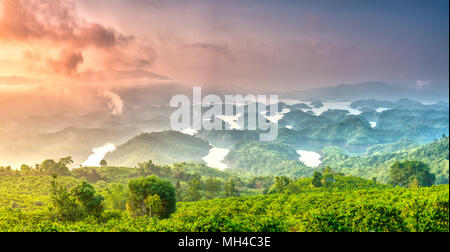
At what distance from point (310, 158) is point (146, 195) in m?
75.6

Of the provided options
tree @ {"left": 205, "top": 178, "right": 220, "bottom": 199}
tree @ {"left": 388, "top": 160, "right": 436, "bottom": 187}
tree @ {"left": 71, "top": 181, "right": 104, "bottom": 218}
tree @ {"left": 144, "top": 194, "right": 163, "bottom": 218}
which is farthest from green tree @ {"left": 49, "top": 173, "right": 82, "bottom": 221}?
tree @ {"left": 388, "top": 160, "right": 436, "bottom": 187}

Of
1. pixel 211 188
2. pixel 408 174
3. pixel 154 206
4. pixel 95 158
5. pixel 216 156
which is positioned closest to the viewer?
pixel 154 206

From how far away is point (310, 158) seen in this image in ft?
258

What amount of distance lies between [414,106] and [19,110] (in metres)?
131

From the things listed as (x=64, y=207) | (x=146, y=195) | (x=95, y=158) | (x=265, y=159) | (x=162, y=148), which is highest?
(x=162, y=148)

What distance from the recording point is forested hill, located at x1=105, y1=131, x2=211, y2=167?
6531cm

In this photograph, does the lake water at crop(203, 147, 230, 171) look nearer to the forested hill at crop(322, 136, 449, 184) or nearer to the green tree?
the forested hill at crop(322, 136, 449, 184)

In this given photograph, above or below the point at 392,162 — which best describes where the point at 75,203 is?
below

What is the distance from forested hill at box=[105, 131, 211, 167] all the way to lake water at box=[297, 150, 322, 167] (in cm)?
3076

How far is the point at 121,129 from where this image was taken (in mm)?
34781

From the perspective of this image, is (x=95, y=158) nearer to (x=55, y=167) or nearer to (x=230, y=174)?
(x=55, y=167)

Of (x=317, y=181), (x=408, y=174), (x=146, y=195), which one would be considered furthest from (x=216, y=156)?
(x=146, y=195)

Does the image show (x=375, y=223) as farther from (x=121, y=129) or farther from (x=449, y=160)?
(x=449, y=160)
